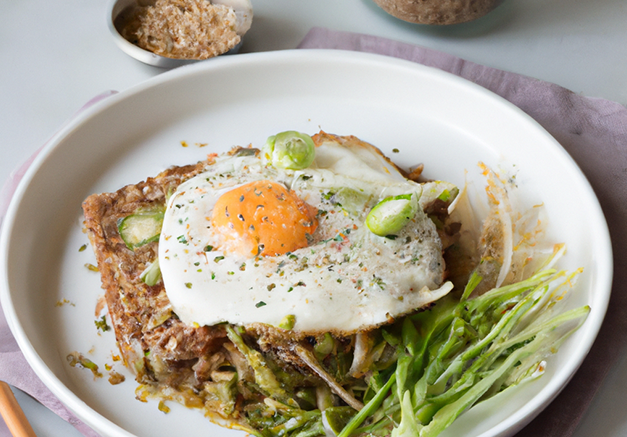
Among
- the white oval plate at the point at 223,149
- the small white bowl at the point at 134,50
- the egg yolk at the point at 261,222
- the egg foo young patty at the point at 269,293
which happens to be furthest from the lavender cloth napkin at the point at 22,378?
the small white bowl at the point at 134,50

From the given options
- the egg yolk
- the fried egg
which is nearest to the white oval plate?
the fried egg

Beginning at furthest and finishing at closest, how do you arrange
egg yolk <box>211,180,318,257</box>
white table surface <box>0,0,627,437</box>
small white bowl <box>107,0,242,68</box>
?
white table surface <box>0,0,627,437</box> → small white bowl <box>107,0,242,68</box> → egg yolk <box>211,180,318,257</box>

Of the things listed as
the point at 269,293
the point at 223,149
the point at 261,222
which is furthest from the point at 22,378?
the point at 223,149

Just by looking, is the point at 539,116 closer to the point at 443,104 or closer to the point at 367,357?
the point at 443,104

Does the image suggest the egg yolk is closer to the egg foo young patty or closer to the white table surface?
the egg foo young patty

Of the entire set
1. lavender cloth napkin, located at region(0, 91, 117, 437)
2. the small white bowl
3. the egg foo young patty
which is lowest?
lavender cloth napkin, located at region(0, 91, 117, 437)

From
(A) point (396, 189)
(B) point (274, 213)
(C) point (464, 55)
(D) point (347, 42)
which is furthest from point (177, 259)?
(C) point (464, 55)

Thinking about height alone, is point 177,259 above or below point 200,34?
below
